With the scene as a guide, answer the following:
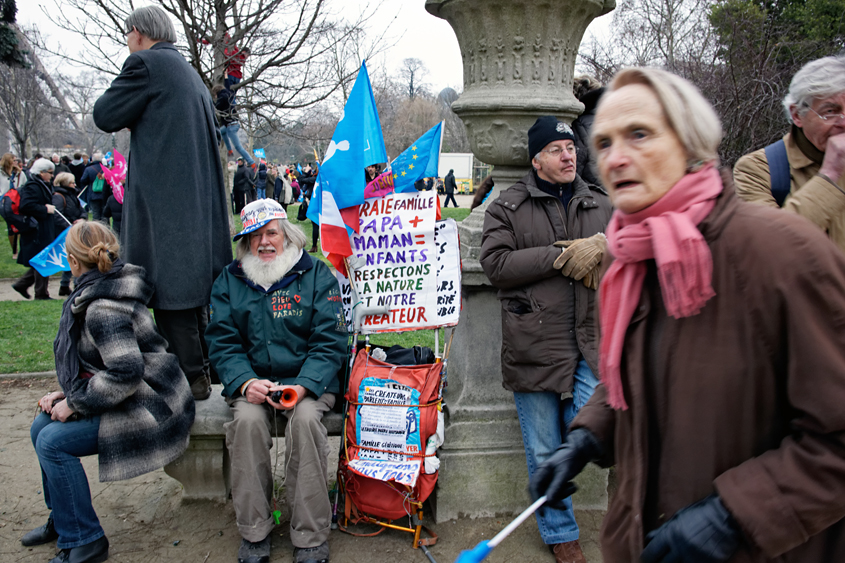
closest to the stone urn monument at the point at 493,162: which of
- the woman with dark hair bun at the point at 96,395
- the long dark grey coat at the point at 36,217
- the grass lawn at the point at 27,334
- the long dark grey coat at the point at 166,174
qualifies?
the long dark grey coat at the point at 166,174

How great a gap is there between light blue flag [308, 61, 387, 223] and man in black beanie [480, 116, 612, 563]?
71 cm

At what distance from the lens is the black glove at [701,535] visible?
51.6 inches

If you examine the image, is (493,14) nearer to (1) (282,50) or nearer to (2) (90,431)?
(2) (90,431)

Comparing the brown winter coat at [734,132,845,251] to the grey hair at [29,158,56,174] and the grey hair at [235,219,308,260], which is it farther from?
the grey hair at [29,158,56,174]

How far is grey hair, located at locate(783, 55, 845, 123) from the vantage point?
87.3 inches

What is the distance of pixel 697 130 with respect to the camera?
4.68 ft

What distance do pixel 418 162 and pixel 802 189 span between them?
1.87m

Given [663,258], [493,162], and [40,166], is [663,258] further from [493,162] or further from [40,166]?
[40,166]

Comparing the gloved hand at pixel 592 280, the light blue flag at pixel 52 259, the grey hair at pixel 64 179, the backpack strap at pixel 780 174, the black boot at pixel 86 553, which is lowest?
the black boot at pixel 86 553

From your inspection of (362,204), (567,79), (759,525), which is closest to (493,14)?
(567,79)

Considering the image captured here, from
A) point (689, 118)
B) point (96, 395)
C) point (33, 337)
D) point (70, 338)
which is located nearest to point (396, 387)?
point (96, 395)

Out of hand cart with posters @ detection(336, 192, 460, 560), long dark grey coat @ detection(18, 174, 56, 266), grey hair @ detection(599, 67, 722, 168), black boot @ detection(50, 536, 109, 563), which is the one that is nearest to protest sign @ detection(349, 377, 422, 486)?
hand cart with posters @ detection(336, 192, 460, 560)

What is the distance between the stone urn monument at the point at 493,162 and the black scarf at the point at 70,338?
1.86 metres

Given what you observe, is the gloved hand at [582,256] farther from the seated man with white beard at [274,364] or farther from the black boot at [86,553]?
the black boot at [86,553]
